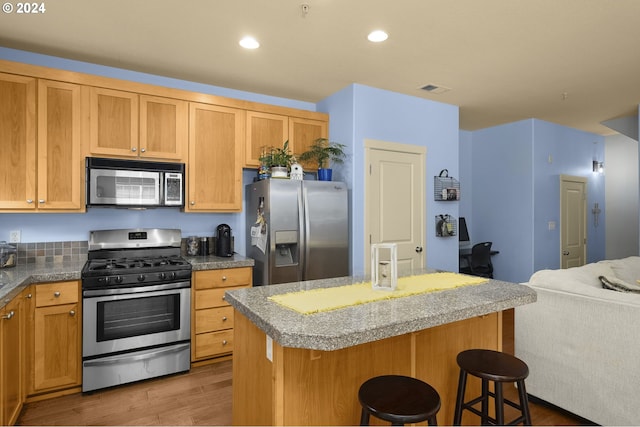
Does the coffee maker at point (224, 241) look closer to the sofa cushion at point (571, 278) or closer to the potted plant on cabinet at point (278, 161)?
the potted plant on cabinet at point (278, 161)

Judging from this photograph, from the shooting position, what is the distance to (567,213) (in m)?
5.55

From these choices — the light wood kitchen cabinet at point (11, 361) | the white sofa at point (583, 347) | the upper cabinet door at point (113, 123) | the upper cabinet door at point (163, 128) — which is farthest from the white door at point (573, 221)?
the light wood kitchen cabinet at point (11, 361)

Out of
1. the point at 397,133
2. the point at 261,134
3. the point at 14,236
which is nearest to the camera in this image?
the point at 14,236

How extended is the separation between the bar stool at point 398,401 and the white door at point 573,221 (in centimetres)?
500

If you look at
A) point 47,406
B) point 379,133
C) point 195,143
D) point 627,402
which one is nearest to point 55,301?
point 47,406

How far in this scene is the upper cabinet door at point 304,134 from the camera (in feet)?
12.7

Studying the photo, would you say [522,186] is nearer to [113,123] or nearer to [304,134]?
[304,134]

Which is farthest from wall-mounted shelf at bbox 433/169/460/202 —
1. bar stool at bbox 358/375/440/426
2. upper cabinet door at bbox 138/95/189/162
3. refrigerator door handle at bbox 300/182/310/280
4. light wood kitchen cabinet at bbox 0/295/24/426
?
light wood kitchen cabinet at bbox 0/295/24/426

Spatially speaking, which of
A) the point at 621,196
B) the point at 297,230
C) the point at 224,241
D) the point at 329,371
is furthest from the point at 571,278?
the point at 621,196

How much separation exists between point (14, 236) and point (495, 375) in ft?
11.8

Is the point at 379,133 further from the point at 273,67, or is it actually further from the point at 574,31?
the point at 574,31

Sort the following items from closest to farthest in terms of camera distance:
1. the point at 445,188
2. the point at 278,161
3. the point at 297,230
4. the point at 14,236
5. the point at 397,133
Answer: the point at 14,236 < the point at 297,230 < the point at 278,161 < the point at 397,133 < the point at 445,188

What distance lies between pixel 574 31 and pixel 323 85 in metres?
2.12

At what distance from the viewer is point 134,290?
2.83 meters
